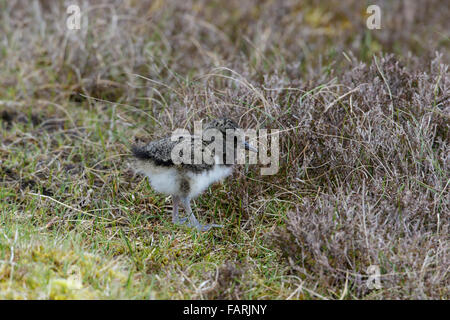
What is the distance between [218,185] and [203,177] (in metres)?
0.47

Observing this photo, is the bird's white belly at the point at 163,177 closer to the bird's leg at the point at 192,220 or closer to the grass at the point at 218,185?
the bird's leg at the point at 192,220

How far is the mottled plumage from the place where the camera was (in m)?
3.44

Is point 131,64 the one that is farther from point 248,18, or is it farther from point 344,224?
point 344,224

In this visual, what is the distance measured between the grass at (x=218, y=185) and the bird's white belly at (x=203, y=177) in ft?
0.83

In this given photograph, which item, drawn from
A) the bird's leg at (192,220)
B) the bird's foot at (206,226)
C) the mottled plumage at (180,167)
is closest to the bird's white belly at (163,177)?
the mottled plumage at (180,167)

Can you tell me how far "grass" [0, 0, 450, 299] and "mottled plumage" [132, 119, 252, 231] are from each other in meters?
0.29

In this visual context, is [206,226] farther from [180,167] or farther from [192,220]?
[180,167]

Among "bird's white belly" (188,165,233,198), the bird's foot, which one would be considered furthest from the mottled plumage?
the bird's foot

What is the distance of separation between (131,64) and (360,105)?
7.52ft

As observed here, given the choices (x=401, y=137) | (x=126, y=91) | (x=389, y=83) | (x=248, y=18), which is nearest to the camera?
(x=401, y=137)

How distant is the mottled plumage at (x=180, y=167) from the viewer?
11.3 feet
